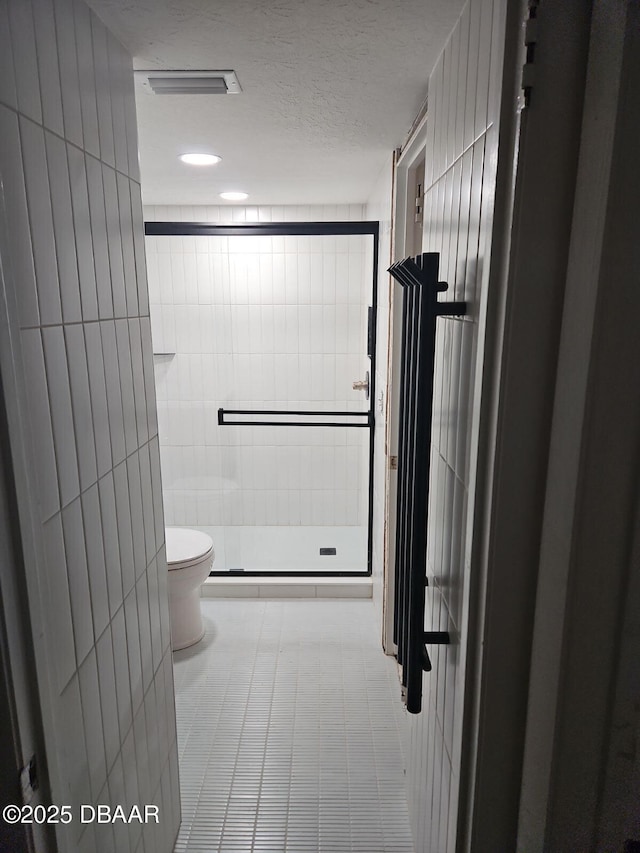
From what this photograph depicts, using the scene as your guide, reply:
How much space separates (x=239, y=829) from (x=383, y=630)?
38.8 inches

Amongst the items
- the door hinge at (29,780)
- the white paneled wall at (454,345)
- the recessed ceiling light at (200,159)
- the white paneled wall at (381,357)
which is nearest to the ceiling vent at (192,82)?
the white paneled wall at (454,345)

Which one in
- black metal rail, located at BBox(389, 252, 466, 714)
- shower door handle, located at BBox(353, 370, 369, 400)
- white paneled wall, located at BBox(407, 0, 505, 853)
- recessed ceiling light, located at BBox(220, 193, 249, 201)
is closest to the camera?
white paneled wall, located at BBox(407, 0, 505, 853)

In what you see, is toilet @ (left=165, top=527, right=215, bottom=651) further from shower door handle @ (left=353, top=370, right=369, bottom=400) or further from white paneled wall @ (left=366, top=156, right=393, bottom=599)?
shower door handle @ (left=353, top=370, right=369, bottom=400)

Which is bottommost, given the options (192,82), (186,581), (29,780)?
(186,581)

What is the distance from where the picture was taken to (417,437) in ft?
3.30

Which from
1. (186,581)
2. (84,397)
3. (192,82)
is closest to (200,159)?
(192,82)

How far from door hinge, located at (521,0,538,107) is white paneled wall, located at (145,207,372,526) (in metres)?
2.47

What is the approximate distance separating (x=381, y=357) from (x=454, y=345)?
4.78 ft

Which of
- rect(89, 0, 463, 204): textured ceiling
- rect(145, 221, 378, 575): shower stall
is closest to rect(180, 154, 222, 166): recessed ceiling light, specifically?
rect(89, 0, 463, 204): textured ceiling

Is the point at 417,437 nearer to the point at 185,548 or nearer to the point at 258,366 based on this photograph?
the point at 185,548

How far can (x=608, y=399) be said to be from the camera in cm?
69

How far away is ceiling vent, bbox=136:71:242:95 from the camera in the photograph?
127 centimetres

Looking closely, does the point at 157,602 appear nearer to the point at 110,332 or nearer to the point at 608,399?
the point at 110,332

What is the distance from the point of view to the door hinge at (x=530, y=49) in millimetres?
693
